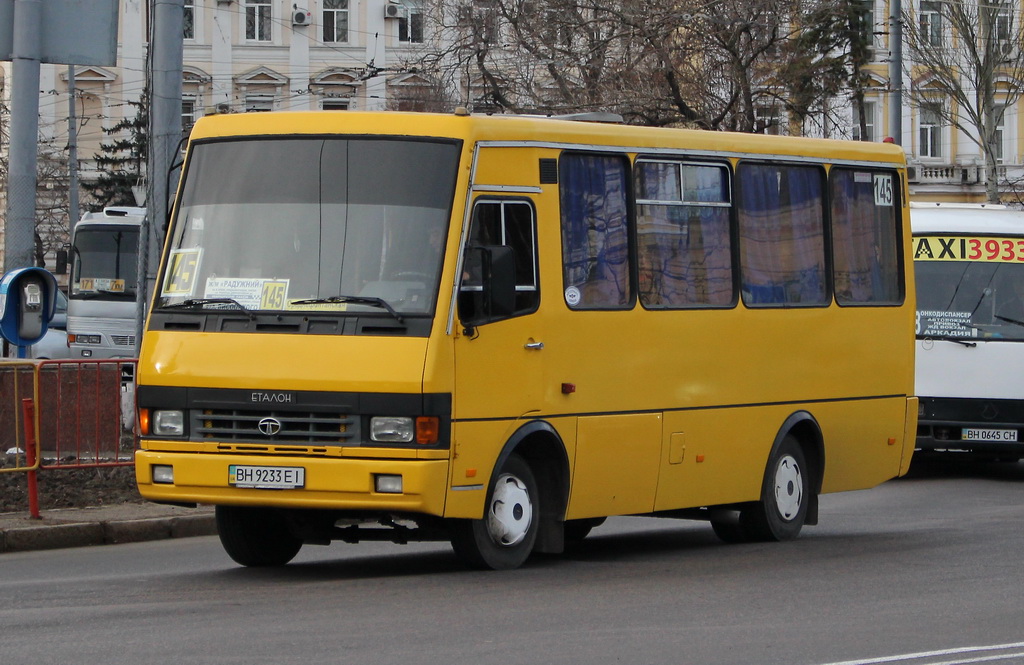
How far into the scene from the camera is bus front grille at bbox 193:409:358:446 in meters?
9.64

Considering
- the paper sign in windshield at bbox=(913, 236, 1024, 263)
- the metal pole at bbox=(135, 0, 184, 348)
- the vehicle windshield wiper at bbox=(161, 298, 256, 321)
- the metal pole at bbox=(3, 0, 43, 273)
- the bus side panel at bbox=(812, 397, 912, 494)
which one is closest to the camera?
the vehicle windshield wiper at bbox=(161, 298, 256, 321)

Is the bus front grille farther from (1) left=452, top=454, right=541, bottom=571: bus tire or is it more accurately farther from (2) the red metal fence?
(2) the red metal fence

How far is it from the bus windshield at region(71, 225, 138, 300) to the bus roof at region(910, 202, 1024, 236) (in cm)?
1705

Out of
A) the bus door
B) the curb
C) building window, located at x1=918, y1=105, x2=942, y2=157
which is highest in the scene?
building window, located at x1=918, y1=105, x2=942, y2=157

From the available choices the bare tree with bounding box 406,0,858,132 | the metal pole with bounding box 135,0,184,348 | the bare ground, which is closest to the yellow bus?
the bare ground

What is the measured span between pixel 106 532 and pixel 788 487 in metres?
5.01

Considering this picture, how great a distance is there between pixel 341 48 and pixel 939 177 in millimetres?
21123

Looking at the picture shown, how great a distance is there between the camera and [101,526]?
504 inches

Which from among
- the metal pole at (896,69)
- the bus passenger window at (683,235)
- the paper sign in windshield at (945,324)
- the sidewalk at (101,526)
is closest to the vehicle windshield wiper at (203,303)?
the bus passenger window at (683,235)

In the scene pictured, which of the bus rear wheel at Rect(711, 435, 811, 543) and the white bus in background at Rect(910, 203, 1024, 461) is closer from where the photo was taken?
the bus rear wheel at Rect(711, 435, 811, 543)

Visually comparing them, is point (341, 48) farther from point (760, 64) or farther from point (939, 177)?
point (760, 64)

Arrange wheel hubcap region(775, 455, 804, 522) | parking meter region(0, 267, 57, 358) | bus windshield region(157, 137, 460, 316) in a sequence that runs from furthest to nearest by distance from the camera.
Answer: parking meter region(0, 267, 57, 358)
wheel hubcap region(775, 455, 804, 522)
bus windshield region(157, 137, 460, 316)

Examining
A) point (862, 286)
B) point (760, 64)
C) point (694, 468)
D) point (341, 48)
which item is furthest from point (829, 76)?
point (341, 48)

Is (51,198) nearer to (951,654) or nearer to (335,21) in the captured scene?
(335,21)
